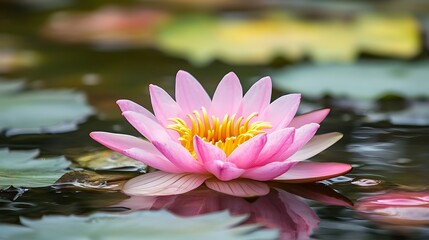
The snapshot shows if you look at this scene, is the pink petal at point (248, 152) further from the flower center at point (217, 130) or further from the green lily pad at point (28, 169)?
the green lily pad at point (28, 169)

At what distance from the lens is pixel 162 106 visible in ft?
3.94

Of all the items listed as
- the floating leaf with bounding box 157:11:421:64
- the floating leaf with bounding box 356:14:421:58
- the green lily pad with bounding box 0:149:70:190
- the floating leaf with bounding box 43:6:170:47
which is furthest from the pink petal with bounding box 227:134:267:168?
the floating leaf with bounding box 43:6:170:47

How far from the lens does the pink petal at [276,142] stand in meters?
1.06

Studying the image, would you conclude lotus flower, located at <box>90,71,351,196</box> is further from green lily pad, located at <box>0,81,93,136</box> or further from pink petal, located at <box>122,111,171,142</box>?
green lily pad, located at <box>0,81,93,136</box>

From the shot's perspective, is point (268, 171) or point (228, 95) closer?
point (268, 171)

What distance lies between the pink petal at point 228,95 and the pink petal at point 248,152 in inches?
6.1

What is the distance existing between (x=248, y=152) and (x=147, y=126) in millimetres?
167

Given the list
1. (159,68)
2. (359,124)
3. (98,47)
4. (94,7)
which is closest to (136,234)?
(359,124)

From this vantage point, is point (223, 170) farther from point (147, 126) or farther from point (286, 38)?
point (286, 38)

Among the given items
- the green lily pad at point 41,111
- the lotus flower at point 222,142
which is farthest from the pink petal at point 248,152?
the green lily pad at point 41,111

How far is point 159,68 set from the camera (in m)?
2.14

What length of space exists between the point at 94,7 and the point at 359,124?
193cm

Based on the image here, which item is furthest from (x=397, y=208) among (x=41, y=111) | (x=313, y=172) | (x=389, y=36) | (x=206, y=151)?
(x=389, y=36)

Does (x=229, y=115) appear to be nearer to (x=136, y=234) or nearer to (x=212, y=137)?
(x=212, y=137)
